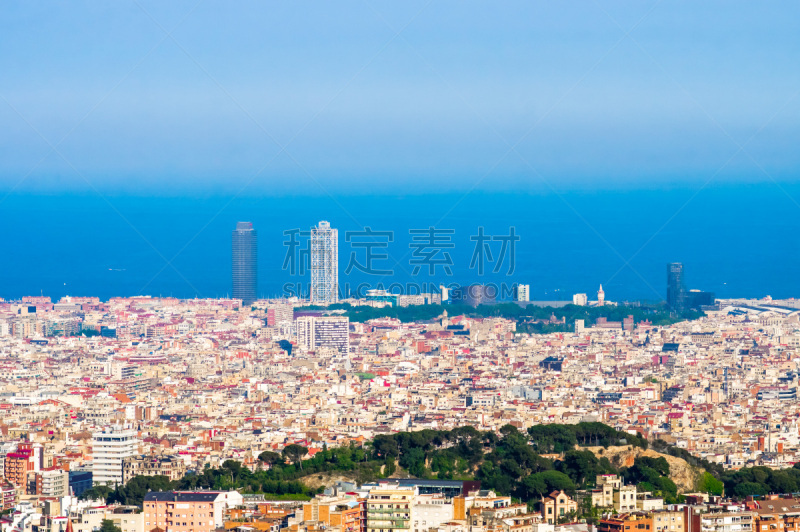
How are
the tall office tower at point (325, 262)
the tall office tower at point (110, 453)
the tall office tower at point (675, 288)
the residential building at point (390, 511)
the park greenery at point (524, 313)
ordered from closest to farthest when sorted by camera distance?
the residential building at point (390, 511) → the tall office tower at point (110, 453) → the park greenery at point (524, 313) → the tall office tower at point (675, 288) → the tall office tower at point (325, 262)

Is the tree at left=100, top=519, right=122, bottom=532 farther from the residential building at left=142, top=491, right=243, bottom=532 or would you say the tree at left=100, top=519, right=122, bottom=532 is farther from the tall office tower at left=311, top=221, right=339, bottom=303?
the tall office tower at left=311, top=221, right=339, bottom=303

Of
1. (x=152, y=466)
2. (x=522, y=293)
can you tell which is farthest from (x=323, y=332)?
(x=152, y=466)

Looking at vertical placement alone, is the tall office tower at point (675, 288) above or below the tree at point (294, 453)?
above

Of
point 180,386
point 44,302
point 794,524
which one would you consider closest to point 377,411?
point 180,386

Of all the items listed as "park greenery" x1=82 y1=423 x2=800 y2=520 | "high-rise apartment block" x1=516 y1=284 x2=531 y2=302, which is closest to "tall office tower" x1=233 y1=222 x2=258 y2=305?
"high-rise apartment block" x1=516 y1=284 x2=531 y2=302

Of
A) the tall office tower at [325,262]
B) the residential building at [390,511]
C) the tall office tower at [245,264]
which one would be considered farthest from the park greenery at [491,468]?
the tall office tower at [245,264]

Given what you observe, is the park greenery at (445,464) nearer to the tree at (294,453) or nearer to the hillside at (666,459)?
the tree at (294,453)
